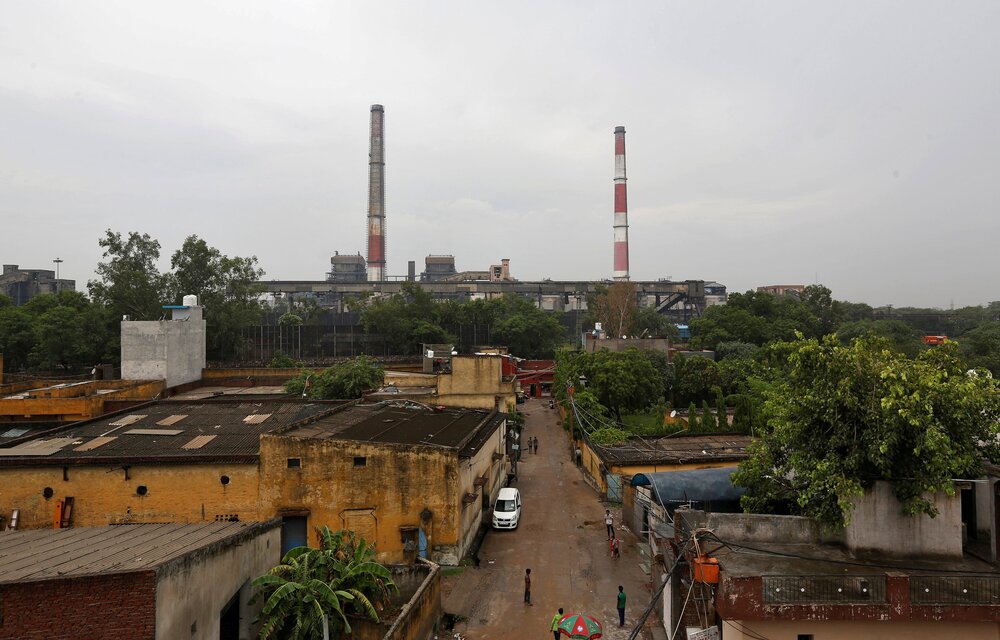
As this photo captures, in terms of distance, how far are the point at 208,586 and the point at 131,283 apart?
42.9m

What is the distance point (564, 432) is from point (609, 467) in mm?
14194

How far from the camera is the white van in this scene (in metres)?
18.7

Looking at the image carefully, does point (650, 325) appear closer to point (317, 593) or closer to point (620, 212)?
point (620, 212)

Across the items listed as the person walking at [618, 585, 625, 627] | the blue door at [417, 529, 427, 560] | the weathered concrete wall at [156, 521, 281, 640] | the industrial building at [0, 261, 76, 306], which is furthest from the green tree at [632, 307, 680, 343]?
the industrial building at [0, 261, 76, 306]

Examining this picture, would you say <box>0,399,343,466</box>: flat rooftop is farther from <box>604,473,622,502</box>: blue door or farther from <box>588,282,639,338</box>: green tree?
<box>588,282,639,338</box>: green tree

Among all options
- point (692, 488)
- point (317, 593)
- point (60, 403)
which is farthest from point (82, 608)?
point (60, 403)

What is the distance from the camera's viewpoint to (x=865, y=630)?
8578 mm

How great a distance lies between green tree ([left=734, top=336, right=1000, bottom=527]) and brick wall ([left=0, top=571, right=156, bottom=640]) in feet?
32.6

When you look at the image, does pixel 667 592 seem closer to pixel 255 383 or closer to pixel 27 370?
pixel 255 383

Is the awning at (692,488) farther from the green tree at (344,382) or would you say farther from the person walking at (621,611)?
the green tree at (344,382)

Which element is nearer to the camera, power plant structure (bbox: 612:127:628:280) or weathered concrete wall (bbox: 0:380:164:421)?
weathered concrete wall (bbox: 0:380:164:421)

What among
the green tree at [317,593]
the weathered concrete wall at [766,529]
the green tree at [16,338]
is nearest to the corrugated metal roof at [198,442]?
the green tree at [317,593]

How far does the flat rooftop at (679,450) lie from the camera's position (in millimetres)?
20219

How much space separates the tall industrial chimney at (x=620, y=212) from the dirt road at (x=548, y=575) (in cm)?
6857
